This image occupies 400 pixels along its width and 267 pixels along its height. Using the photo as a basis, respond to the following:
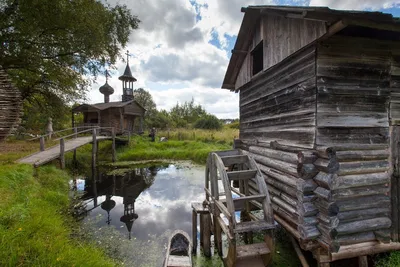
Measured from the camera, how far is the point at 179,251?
14.3 feet

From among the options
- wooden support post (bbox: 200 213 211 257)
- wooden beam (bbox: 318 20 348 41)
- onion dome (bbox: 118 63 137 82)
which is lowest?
wooden support post (bbox: 200 213 211 257)

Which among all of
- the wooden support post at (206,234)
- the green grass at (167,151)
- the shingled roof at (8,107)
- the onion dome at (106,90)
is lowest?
the wooden support post at (206,234)

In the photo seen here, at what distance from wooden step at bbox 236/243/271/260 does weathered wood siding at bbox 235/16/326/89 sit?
389 centimetres

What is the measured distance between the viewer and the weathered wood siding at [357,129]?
10.9 feet

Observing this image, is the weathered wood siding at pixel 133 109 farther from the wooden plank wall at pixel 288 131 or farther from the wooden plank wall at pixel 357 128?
the wooden plank wall at pixel 357 128

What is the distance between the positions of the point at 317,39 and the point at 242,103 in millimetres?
3727

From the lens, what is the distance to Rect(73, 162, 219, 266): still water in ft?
17.3

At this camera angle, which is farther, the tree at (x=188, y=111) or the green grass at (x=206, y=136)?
the tree at (x=188, y=111)

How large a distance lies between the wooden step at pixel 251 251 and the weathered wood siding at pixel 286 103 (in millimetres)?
2142

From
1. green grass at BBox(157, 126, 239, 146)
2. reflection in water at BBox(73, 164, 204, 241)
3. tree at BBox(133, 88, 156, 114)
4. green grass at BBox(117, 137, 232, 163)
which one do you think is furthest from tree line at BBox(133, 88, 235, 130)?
reflection in water at BBox(73, 164, 204, 241)

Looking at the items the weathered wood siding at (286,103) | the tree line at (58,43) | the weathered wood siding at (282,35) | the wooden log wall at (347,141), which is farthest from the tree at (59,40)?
the wooden log wall at (347,141)

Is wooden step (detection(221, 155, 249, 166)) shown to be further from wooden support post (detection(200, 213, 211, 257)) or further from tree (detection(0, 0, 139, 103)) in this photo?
tree (detection(0, 0, 139, 103))

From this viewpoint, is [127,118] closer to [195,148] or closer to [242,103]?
[195,148]

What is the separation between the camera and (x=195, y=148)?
18.1 m
